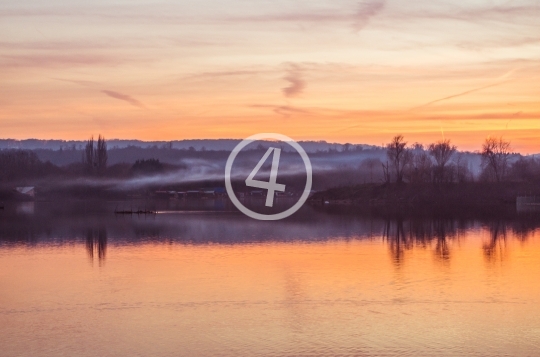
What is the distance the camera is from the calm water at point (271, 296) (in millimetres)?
15703

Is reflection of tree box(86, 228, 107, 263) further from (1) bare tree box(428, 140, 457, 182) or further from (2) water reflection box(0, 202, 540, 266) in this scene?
(1) bare tree box(428, 140, 457, 182)

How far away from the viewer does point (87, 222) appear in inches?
2185

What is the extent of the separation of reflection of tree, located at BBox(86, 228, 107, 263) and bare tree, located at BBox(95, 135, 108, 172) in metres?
63.7

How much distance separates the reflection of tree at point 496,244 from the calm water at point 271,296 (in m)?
0.10

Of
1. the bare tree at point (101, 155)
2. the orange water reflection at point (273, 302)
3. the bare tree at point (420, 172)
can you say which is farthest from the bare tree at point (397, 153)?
the orange water reflection at point (273, 302)

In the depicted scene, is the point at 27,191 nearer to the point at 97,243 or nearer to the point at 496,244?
the point at 97,243

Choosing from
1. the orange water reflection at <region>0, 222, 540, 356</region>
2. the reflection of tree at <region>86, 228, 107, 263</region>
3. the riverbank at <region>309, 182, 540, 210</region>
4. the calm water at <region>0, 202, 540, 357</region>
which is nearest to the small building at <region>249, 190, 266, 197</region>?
the riverbank at <region>309, 182, 540, 210</region>

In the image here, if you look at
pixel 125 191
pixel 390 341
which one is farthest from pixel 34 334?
pixel 125 191

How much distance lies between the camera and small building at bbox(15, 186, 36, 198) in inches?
4520

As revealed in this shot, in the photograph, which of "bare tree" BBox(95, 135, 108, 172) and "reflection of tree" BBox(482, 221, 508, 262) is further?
"bare tree" BBox(95, 135, 108, 172)

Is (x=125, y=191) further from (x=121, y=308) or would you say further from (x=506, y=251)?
(x=121, y=308)

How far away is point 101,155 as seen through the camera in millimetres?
110812

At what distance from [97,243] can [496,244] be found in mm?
20283

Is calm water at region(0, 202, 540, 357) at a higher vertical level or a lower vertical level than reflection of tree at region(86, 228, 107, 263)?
lower
